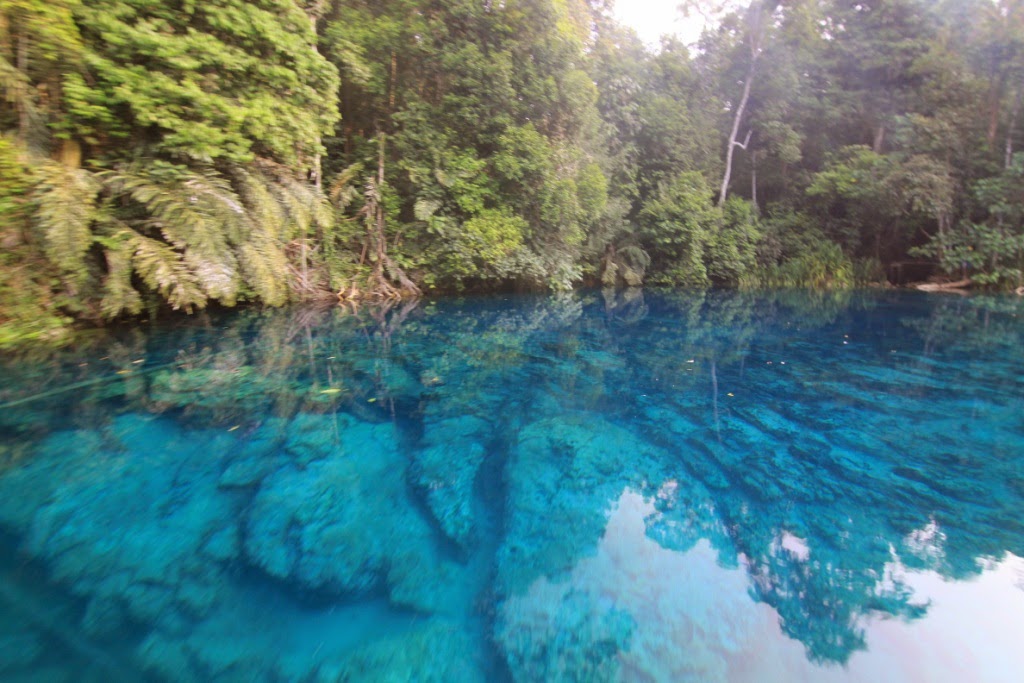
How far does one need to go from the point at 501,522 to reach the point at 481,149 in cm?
937

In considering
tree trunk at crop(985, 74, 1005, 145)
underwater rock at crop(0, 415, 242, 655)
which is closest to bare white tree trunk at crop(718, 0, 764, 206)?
tree trunk at crop(985, 74, 1005, 145)

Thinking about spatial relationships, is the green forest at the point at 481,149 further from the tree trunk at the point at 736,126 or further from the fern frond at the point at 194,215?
the tree trunk at the point at 736,126

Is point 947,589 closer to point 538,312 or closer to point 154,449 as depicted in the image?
point 154,449

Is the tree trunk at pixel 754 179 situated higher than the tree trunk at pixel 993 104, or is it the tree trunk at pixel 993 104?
the tree trunk at pixel 993 104

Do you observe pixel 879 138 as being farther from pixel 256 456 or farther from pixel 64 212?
pixel 64 212

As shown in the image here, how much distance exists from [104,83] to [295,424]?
463cm

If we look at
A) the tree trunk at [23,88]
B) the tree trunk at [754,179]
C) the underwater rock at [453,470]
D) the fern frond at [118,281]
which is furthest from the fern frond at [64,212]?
the tree trunk at [754,179]

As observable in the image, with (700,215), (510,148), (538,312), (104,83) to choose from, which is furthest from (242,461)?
(700,215)

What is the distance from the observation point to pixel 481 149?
1021 centimetres

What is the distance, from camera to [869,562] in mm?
1947

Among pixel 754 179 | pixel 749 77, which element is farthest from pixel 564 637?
pixel 749 77

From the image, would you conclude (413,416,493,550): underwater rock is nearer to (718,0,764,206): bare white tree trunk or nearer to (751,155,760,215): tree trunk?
(718,0,764,206): bare white tree trunk

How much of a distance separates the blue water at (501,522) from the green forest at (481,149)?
176cm

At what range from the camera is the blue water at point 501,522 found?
4.97ft
